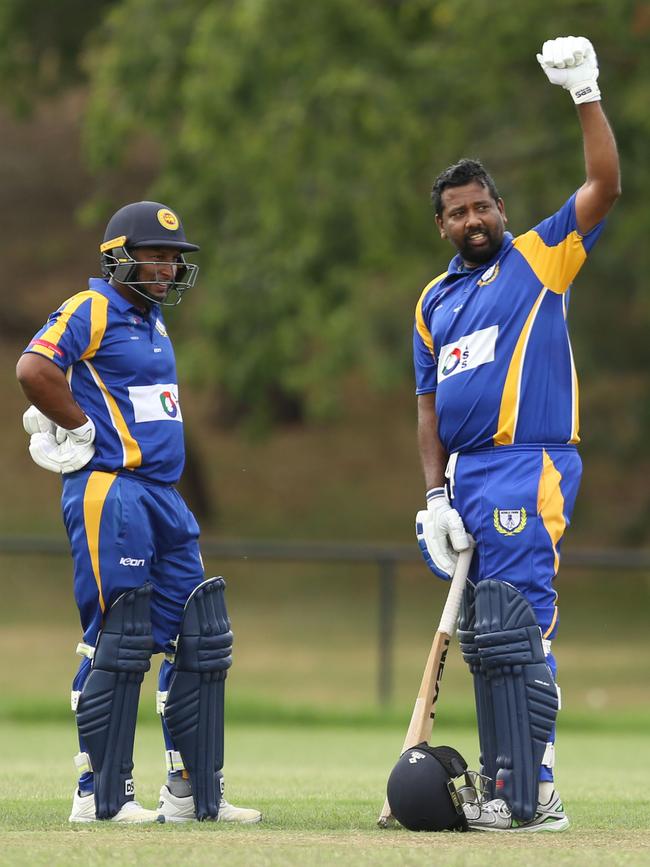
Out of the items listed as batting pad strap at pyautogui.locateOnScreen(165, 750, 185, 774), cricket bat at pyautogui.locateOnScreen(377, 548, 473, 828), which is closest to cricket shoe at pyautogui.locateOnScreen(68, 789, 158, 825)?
batting pad strap at pyautogui.locateOnScreen(165, 750, 185, 774)

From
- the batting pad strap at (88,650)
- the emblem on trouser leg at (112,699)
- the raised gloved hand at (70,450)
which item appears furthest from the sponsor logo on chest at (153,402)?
the batting pad strap at (88,650)

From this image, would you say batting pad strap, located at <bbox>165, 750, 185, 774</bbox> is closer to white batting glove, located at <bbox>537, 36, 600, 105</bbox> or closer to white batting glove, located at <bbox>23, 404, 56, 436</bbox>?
white batting glove, located at <bbox>23, 404, 56, 436</bbox>

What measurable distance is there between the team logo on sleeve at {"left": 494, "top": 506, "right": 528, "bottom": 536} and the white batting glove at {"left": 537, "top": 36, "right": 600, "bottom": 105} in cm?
149

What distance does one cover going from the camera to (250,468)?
105 feet

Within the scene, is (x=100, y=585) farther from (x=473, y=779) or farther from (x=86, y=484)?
(x=473, y=779)

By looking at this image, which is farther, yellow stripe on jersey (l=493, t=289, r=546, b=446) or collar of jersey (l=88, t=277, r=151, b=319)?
collar of jersey (l=88, t=277, r=151, b=319)

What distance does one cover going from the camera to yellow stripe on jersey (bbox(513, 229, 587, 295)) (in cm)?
628

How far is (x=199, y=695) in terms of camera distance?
21.2 ft

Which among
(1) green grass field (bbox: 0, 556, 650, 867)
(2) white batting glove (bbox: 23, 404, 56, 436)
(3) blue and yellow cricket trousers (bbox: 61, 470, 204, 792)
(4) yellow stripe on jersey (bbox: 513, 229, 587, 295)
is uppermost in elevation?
(4) yellow stripe on jersey (bbox: 513, 229, 587, 295)

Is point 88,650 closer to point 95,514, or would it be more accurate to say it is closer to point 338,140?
point 95,514

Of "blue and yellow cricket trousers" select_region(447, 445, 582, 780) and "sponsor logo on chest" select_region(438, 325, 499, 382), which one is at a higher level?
"sponsor logo on chest" select_region(438, 325, 499, 382)

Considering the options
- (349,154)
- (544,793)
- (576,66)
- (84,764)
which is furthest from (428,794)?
(349,154)

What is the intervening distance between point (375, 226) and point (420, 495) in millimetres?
12842

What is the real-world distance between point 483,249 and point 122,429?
1523 mm
